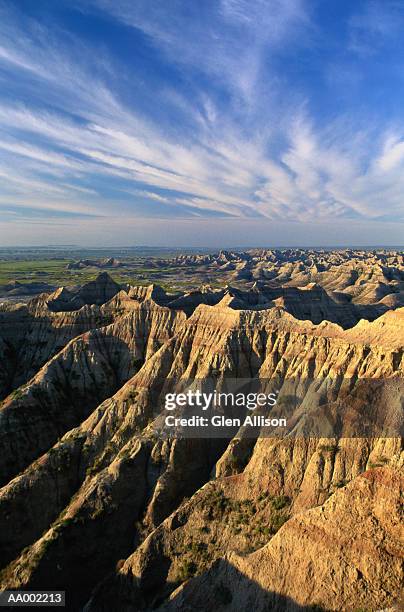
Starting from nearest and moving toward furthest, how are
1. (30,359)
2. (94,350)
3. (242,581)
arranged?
(242,581) → (94,350) → (30,359)

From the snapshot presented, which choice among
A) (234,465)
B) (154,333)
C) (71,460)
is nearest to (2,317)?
(154,333)

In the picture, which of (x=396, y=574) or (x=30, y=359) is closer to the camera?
(x=396, y=574)

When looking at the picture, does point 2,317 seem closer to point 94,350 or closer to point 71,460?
point 94,350

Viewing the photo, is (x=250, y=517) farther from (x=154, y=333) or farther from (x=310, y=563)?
(x=154, y=333)

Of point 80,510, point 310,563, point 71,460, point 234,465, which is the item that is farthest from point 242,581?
point 71,460

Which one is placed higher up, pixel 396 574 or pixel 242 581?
pixel 396 574

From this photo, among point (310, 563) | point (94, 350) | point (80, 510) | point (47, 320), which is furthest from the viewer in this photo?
point (47, 320)

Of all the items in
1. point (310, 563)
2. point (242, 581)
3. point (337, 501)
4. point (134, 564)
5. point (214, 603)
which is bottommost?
point (134, 564)
